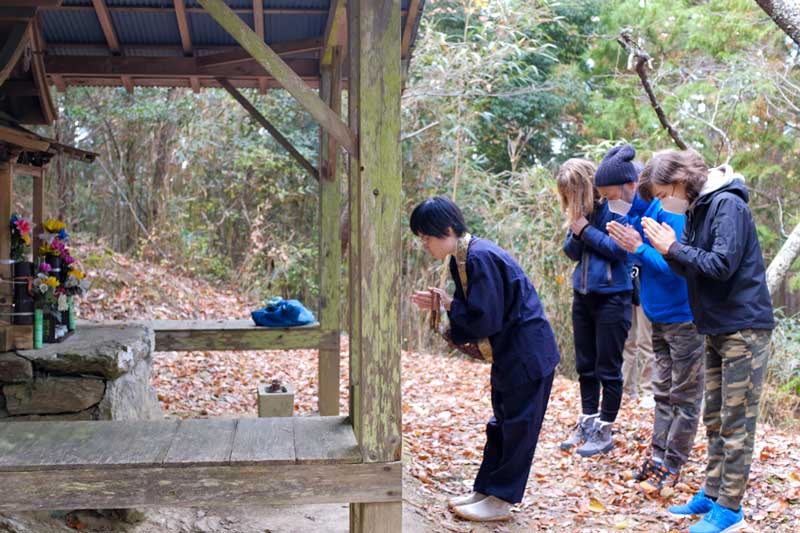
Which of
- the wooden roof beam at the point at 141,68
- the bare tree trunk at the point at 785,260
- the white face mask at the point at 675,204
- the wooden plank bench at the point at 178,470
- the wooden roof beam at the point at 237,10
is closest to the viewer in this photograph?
the wooden plank bench at the point at 178,470

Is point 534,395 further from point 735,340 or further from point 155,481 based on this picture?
point 155,481

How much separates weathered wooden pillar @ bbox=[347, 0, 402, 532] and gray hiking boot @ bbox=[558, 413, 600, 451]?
8.81 ft

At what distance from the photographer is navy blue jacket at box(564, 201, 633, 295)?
5.39 metres

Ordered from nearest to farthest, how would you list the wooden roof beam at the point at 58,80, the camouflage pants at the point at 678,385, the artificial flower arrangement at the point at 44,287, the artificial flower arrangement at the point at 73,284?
1. the artificial flower arrangement at the point at 44,287
2. the camouflage pants at the point at 678,385
3. the artificial flower arrangement at the point at 73,284
4. the wooden roof beam at the point at 58,80

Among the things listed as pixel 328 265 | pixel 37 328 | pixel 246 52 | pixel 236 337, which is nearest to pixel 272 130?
pixel 246 52

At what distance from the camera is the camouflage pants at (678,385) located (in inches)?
190

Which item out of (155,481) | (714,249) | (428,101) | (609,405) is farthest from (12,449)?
(428,101)

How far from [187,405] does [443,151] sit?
6.73m

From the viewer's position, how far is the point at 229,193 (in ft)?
46.3

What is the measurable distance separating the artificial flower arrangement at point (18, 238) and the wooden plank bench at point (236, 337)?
1818 millimetres

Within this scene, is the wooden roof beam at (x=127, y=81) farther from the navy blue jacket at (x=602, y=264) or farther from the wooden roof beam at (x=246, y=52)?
the navy blue jacket at (x=602, y=264)

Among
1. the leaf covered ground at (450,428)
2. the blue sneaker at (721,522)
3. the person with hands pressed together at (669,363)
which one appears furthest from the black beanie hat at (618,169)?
the blue sneaker at (721,522)

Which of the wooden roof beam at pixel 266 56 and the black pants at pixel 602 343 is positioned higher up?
the wooden roof beam at pixel 266 56

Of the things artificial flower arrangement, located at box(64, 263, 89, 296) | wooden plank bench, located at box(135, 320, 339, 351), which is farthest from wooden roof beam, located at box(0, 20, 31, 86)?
wooden plank bench, located at box(135, 320, 339, 351)
